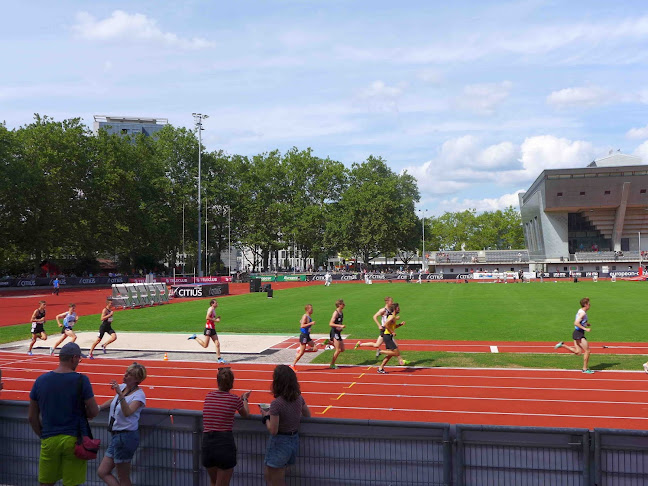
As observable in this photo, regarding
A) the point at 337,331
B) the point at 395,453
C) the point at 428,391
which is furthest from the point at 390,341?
the point at 395,453

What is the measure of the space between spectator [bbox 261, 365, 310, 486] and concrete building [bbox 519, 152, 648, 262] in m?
87.6

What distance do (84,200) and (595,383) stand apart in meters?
64.5

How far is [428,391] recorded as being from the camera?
12516 mm

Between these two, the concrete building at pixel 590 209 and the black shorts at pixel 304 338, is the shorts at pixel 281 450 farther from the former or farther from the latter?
the concrete building at pixel 590 209

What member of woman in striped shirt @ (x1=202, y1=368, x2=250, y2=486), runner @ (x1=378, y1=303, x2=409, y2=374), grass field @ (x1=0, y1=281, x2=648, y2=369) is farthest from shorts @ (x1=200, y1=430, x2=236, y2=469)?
grass field @ (x1=0, y1=281, x2=648, y2=369)

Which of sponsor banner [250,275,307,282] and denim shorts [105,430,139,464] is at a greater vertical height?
denim shorts [105,430,139,464]

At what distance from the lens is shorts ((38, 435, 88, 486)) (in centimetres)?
A: 526

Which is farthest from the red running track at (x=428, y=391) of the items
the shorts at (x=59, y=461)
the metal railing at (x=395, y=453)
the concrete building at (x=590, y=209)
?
the concrete building at (x=590, y=209)

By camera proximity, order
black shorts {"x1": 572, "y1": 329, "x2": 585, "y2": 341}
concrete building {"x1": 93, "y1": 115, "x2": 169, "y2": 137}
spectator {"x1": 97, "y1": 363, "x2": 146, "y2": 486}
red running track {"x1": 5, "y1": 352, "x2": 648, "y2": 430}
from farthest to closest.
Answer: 1. concrete building {"x1": 93, "y1": 115, "x2": 169, "y2": 137}
2. black shorts {"x1": 572, "y1": 329, "x2": 585, "y2": 341}
3. red running track {"x1": 5, "y1": 352, "x2": 648, "y2": 430}
4. spectator {"x1": 97, "y1": 363, "x2": 146, "y2": 486}

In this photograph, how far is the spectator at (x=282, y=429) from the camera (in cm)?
556

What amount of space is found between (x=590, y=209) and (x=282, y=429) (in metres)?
96.7

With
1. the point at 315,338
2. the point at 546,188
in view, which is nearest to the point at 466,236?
the point at 546,188

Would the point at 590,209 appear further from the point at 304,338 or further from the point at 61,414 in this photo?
the point at 61,414

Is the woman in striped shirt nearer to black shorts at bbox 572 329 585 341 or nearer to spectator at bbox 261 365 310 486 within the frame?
spectator at bbox 261 365 310 486
